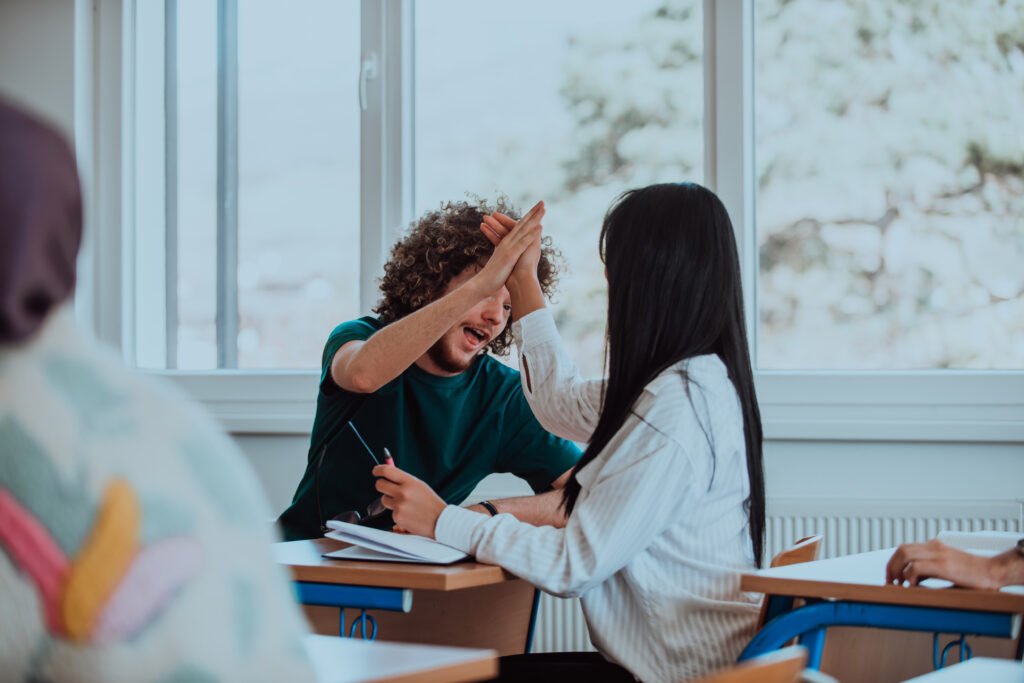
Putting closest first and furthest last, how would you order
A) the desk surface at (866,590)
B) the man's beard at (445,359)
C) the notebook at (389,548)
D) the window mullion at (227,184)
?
the desk surface at (866,590) < the notebook at (389,548) < the man's beard at (445,359) < the window mullion at (227,184)

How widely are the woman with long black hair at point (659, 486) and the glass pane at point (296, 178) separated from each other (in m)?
1.90

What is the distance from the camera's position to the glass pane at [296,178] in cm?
356

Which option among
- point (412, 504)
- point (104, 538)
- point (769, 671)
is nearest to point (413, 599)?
point (412, 504)

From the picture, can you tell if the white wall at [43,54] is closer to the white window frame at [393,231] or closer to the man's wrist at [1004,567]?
the white window frame at [393,231]

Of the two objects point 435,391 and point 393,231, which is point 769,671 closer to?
point 435,391

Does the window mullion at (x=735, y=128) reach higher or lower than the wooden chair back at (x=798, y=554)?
higher

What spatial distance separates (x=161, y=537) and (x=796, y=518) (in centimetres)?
270

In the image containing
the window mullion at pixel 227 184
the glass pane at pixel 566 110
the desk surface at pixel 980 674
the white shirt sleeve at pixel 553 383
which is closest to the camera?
the desk surface at pixel 980 674

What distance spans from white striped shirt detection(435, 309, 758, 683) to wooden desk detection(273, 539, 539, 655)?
0.13 m

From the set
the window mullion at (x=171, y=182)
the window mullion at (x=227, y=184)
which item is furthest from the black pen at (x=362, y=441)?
the window mullion at (x=171, y=182)

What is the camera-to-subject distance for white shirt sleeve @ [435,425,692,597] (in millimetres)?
1506

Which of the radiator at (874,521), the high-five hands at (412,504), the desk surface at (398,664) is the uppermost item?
the high-five hands at (412,504)

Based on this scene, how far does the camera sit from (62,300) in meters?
0.54

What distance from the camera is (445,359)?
2.30m
